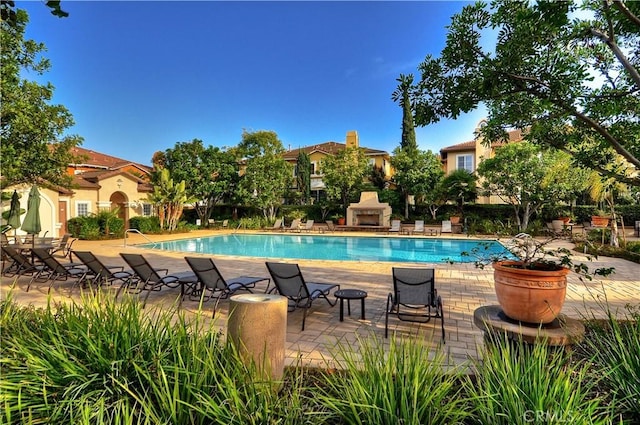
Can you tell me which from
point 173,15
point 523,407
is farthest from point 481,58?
point 173,15

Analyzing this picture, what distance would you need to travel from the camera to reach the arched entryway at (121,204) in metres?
27.1

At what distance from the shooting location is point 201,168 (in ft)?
93.8

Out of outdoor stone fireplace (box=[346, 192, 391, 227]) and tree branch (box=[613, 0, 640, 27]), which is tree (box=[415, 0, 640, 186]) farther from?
outdoor stone fireplace (box=[346, 192, 391, 227])

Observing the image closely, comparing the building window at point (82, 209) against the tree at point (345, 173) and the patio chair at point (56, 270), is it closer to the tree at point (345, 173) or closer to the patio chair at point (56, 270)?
the patio chair at point (56, 270)

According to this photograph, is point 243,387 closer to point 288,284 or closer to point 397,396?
point 397,396

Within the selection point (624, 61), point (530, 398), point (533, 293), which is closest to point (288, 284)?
point (533, 293)

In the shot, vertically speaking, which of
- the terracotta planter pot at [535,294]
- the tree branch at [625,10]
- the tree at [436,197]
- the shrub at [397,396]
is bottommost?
the shrub at [397,396]

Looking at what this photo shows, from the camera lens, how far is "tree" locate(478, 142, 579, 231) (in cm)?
2067

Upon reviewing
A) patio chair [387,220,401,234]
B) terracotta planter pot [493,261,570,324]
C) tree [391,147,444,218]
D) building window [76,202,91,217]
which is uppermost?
tree [391,147,444,218]

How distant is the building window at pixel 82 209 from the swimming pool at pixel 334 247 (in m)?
8.24

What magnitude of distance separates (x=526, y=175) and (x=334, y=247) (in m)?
12.8

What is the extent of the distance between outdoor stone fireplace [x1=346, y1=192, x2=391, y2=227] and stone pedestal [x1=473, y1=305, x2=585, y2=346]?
25262 millimetres

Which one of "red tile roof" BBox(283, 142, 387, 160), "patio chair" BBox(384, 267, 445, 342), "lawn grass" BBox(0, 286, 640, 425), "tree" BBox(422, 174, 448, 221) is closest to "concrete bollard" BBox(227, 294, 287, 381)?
"lawn grass" BBox(0, 286, 640, 425)

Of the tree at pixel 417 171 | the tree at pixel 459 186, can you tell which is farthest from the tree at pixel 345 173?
the tree at pixel 459 186
